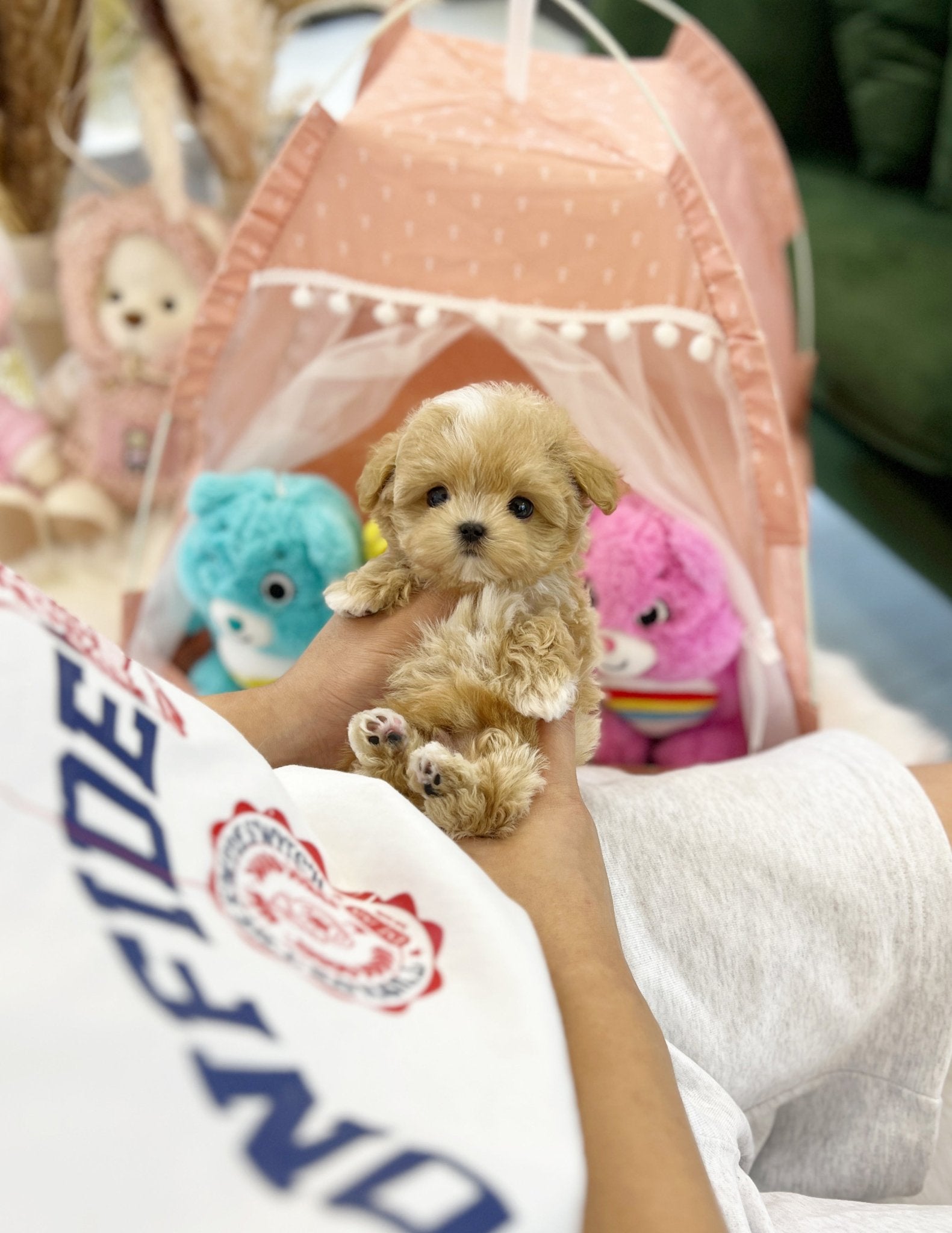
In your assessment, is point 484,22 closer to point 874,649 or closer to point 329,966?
point 874,649

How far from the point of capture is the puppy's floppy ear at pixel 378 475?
0.66m

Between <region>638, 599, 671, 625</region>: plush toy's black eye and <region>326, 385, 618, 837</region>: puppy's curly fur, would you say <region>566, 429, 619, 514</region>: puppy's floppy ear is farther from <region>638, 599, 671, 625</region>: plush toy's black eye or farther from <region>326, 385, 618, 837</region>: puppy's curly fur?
<region>638, 599, 671, 625</region>: plush toy's black eye

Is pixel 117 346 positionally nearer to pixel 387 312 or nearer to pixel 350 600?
pixel 387 312

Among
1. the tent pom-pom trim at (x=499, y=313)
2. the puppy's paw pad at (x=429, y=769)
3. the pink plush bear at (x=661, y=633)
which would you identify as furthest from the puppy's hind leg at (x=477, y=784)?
the tent pom-pom trim at (x=499, y=313)

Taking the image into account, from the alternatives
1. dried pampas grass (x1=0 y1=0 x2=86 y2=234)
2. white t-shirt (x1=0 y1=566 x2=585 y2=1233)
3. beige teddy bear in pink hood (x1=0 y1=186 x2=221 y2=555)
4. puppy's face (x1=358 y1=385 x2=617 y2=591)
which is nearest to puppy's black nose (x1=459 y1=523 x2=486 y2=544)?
puppy's face (x1=358 y1=385 x2=617 y2=591)

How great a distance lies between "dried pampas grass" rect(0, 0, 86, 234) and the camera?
4.80 feet

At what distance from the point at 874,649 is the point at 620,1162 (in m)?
1.37

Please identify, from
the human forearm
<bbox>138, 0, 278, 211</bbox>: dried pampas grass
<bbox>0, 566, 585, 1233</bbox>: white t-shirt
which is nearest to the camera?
<bbox>0, 566, 585, 1233</bbox>: white t-shirt

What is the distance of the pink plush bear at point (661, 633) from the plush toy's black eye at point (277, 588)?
1.19 ft

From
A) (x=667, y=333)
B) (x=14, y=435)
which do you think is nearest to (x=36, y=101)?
(x=14, y=435)

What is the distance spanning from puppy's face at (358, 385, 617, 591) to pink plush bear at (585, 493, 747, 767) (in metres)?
0.42

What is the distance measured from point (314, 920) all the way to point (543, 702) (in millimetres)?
232

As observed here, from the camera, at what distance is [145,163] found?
94.8 inches

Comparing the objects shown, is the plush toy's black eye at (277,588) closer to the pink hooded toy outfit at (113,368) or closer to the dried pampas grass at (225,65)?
the pink hooded toy outfit at (113,368)
